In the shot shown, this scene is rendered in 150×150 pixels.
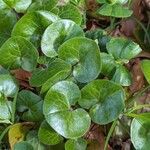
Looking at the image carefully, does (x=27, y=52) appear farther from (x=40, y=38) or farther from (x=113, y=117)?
(x=113, y=117)

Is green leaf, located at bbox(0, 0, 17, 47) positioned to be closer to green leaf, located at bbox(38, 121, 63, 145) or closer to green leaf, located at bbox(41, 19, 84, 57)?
green leaf, located at bbox(41, 19, 84, 57)

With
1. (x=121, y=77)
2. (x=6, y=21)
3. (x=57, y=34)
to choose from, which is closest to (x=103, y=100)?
(x=121, y=77)

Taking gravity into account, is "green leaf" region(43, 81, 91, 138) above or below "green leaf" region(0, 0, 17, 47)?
below

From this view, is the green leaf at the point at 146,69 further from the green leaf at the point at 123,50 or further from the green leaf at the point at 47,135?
the green leaf at the point at 47,135

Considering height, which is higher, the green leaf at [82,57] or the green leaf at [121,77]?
the green leaf at [82,57]

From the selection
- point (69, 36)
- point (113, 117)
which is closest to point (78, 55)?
point (69, 36)

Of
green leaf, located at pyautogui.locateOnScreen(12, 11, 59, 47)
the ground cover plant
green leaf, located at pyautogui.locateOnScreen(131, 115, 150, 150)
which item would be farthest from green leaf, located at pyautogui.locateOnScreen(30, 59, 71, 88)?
green leaf, located at pyautogui.locateOnScreen(131, 115, 150, 150)

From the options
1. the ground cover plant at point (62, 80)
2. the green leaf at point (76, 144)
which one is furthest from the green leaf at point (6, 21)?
the green leaf at point (76, 144)
